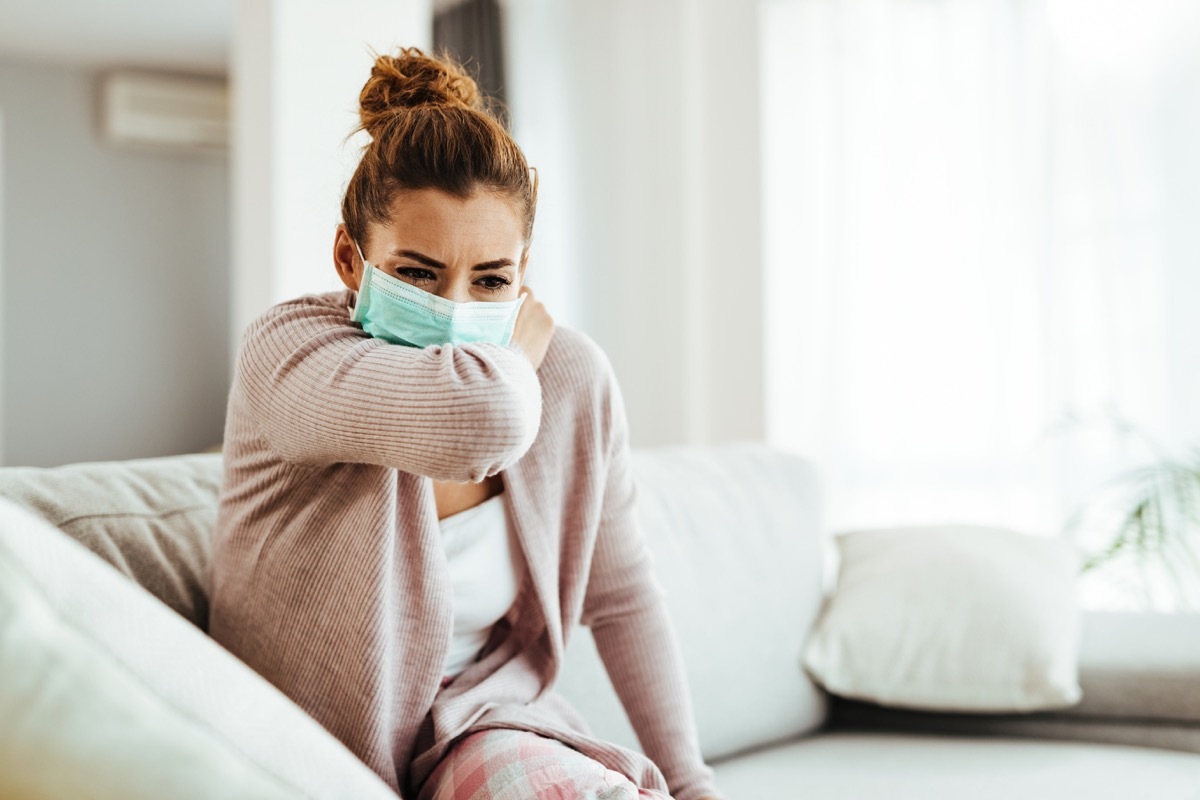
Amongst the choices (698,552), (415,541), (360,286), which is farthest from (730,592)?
(360,286)

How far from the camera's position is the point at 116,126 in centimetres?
571

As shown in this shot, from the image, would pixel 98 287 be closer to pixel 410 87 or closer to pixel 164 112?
pixel 164 112

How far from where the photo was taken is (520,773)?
3.29 ft

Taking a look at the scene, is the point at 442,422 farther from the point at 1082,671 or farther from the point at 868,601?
the point at 1082,671

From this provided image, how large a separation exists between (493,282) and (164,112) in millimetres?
5304

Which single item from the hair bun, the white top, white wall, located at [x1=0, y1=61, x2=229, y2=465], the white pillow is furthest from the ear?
white wall, located at [x1=0, y1=61, x2=229, y2=465]

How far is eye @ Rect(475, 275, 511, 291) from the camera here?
1097 millimetres

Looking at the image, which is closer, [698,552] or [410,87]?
[410,87]

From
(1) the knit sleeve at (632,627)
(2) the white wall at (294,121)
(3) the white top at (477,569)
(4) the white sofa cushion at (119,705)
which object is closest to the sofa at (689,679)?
(4) the white sofa cushion at (119,705)

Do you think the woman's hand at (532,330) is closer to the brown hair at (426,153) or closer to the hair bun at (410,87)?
the brown hair at (426,153)

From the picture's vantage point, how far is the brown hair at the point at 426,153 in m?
1.06

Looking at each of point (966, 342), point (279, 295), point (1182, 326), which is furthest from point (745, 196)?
point (279, 295)

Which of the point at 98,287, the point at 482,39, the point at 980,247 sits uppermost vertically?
the point at 482,39

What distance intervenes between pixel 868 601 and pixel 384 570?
3.35 ft
